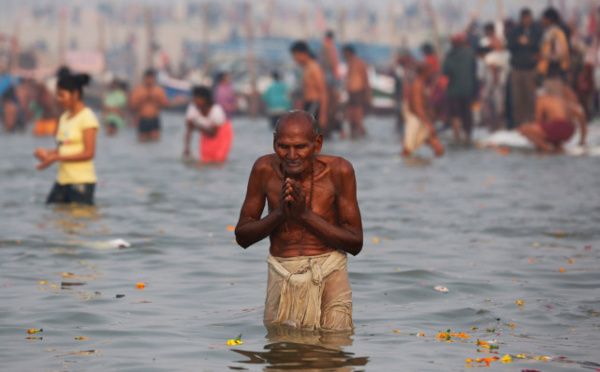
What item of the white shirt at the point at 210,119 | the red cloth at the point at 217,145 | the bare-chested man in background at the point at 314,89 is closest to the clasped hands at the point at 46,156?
the white shirt at the point at 210,119

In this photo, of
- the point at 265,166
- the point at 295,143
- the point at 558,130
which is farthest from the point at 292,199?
the point at 558,130

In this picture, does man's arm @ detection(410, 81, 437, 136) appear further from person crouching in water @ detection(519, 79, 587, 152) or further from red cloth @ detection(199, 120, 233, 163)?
red cloth @ detection(199, 120, 233, 163)

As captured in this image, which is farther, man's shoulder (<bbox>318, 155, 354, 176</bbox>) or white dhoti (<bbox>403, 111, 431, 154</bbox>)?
white dhoti (<bbox>403, 111, 431, 154</bbox>)

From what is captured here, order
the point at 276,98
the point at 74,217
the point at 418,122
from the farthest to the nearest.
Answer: the point at 276,98 → the point at 418,122 → the point at 74,217

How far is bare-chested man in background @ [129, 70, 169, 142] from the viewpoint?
25.5 m

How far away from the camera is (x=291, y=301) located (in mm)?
5770

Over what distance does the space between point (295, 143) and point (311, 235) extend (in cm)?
54

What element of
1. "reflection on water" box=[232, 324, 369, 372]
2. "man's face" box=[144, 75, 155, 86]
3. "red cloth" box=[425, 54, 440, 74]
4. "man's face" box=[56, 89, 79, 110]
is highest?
"red cloth" box=[425, 54, 440, 74]

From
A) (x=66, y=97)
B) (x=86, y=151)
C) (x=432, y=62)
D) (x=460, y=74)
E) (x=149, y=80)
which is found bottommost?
(x=86, y=151)

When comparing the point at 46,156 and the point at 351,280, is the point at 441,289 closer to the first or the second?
the point at 351,280

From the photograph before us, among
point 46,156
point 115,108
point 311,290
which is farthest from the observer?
point 115,108

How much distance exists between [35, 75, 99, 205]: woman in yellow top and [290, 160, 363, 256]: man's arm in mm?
5317

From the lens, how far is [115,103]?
1270 inches

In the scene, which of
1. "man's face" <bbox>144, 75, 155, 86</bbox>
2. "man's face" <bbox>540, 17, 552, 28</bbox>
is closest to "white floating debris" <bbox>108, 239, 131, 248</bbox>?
"man's face" <bbox>540, 17, 552, 28</bbox>
